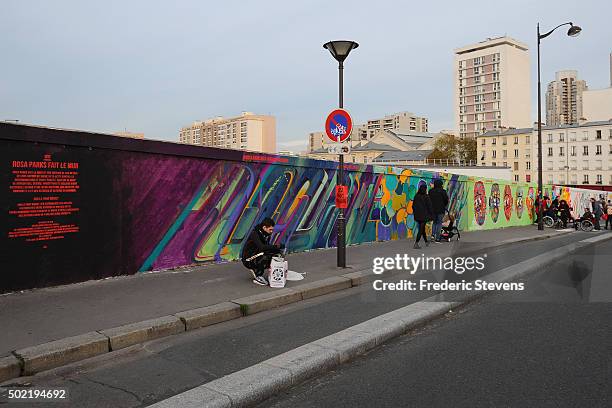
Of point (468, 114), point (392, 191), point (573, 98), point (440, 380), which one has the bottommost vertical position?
point (440, 380)

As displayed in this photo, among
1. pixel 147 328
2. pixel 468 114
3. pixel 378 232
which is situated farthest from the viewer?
pixel 468 114

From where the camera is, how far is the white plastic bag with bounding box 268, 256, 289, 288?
727cm

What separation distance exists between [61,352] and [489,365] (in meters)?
4.00

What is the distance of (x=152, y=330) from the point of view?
17.0ft

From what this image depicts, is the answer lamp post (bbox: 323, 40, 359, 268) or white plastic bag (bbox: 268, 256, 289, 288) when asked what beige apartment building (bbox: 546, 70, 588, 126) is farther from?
white plastic bag (bbox: 268, 256, 289, 288)

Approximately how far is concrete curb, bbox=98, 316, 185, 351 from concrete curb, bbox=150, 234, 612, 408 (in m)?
1.50

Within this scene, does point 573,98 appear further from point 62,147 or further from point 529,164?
point 62,147

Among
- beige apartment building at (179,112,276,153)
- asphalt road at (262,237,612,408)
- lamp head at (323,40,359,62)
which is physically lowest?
asphalt road at (262,237,612,408)

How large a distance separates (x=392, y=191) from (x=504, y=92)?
124m

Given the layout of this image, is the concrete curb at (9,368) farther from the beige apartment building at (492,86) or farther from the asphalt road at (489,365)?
the beige apartment building at (492,86)

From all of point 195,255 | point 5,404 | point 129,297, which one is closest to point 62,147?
point 129,297

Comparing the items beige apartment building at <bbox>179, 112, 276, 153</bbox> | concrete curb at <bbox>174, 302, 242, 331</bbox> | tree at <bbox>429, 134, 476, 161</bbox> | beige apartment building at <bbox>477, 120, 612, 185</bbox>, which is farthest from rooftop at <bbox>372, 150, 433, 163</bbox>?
concrete curb at <bbox>174, 302, 242, 331</bbox>

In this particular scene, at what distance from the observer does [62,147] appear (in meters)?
7.01

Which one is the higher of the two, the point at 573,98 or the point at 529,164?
the point at 573,98
